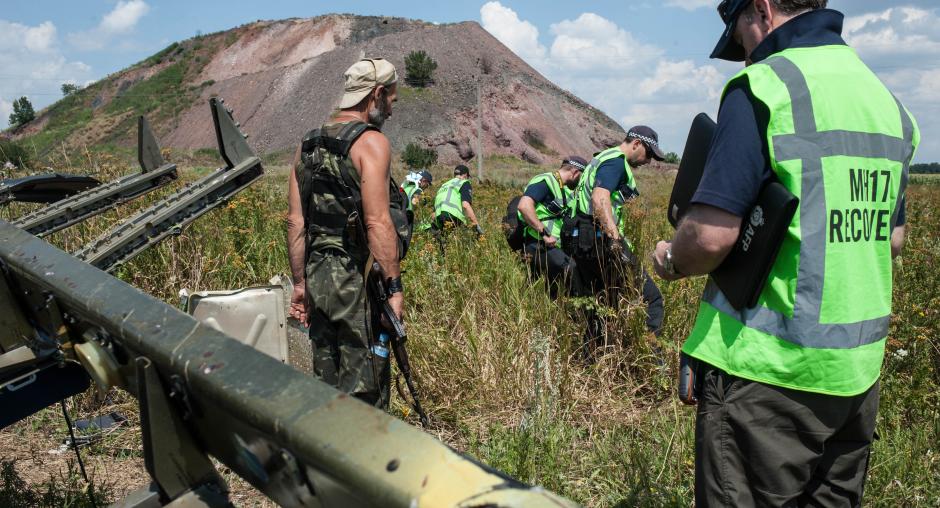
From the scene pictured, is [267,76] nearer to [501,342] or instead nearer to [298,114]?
[298,114]

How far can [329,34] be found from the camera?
244 ft

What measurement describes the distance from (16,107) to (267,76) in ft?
123

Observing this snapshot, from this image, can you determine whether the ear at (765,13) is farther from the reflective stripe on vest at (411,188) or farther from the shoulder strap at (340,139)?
the reflective stripe on vest at (411,188)

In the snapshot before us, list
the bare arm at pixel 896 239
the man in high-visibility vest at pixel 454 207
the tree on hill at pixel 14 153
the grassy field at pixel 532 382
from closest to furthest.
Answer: the bare arm at pixel 896 239
the grassy field at pixel 532 382
the tree on hill at pixel 14 153
the man in high-visibility vest at pixel 454 207

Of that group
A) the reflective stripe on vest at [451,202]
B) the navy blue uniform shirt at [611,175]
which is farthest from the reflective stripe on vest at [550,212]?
the reflective stripe on vest at [451,202]

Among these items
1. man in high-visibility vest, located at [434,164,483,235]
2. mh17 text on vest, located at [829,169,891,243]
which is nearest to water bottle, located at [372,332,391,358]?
mh17 text on vest, located at [829,169,891,243]

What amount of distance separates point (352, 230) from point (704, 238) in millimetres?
1789

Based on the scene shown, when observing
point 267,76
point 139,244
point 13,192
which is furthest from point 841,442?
point 267,76

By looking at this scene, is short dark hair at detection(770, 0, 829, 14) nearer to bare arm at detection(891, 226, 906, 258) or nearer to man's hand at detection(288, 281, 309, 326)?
bare arm at detection(891, 226, 906, 258)

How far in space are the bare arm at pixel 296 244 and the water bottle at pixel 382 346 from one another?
0.45 m

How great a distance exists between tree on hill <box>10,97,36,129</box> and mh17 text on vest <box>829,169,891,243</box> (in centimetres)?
8909

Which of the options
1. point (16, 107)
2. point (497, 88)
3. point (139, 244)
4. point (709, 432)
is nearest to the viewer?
point (709, 432)

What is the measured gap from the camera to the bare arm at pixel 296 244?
11.1ft

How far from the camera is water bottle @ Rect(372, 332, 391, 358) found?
3189 millimetres
